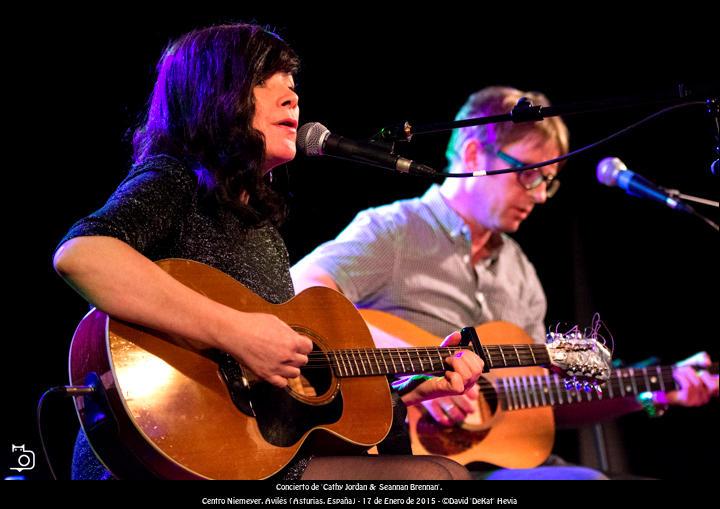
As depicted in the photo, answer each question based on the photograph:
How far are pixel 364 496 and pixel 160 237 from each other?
0.98 m

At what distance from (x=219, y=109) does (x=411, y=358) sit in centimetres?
109

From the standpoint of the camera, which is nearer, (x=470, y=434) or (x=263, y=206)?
(x=263, y=206)

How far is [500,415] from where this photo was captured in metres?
3.66

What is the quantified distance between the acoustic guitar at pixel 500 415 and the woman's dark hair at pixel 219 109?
1.33m

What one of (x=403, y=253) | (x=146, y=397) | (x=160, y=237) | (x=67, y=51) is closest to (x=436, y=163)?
(x=403, y=253)

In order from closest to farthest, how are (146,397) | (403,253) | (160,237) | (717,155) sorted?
1. (146,397)
2. (160,237)
3. (717,155)
4. (403,253)

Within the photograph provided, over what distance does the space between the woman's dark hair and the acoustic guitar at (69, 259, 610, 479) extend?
382mm

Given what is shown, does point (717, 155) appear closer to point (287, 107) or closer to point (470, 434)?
point (287, 107)

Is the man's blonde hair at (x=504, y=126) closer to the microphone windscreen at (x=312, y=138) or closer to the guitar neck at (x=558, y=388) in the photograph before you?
the guitar neck at (x=558, y=388)

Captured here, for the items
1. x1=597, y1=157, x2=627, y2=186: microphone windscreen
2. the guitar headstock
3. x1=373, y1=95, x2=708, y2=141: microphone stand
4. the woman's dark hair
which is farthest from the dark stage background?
x1=597, y1=157, x2=627, y2=186: microphone windscreen

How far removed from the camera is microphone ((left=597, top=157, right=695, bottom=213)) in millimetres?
3115

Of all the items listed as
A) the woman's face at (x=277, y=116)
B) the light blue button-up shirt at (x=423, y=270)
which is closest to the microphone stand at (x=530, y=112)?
the woman's face at (x=277, y=116)

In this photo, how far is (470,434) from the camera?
3529mm
